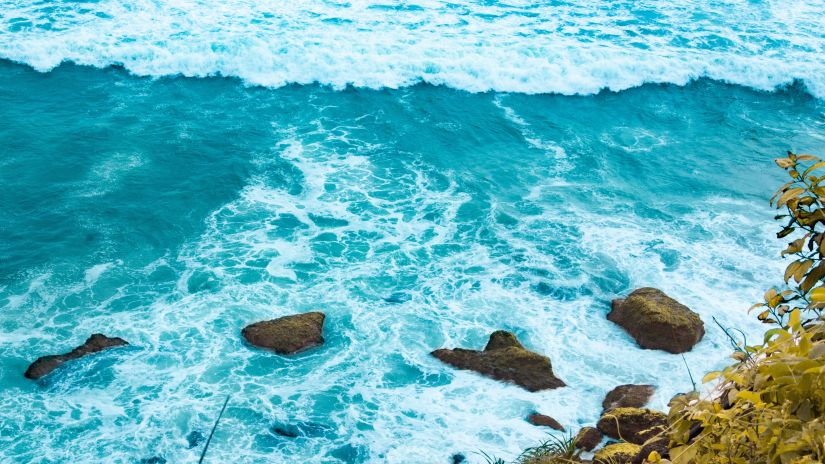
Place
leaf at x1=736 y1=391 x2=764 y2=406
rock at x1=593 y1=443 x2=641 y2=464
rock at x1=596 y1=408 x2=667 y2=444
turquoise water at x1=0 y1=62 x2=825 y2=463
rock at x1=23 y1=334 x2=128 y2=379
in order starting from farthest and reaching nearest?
rock at x1=23 y1=334 x2=128 y2=379 < turquoise water at x1=0 y1=62 x2=825 y2=463 < rock at x1=596 y1=408 x2=667 y2=444 < rock at x1=593 y1=443 x2=641 y2=464 < leaf at x1=736 y1=391 x2=764 y2=406

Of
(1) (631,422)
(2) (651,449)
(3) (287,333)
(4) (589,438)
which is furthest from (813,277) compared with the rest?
(3) (287,333)

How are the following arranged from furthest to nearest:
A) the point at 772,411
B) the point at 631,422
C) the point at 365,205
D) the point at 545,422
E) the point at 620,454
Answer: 1. the point at 365,205
2. the point at 545,422
3. the point at 631,422
4. the point at 620,454
5. the point at 772,411

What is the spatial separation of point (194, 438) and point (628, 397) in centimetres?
588

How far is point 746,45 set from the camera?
24.7 m

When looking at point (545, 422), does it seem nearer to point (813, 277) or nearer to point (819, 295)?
point (813, 277)

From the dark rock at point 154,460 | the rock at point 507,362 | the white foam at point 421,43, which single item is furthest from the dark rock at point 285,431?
the white foam at point 421,43

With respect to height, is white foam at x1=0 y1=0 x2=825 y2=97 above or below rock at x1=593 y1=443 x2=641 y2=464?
above

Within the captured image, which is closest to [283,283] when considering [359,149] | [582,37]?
[359,149]

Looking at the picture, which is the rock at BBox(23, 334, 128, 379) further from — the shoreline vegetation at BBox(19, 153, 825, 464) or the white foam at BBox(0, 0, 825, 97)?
the white foam at BBox(0, 0, 825, 97)

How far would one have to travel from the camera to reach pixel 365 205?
15.5m

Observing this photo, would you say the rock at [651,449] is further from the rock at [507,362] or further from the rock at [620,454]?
the rock at [507,362]

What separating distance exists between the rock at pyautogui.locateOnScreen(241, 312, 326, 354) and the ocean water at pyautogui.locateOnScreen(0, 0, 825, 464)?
7.5 inches

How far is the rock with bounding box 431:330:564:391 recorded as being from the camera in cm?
1084

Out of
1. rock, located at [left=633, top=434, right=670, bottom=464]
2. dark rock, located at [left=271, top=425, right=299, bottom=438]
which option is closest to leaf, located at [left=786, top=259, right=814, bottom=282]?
rock, located at [left=633, top=434, right=670, bottom=464]
